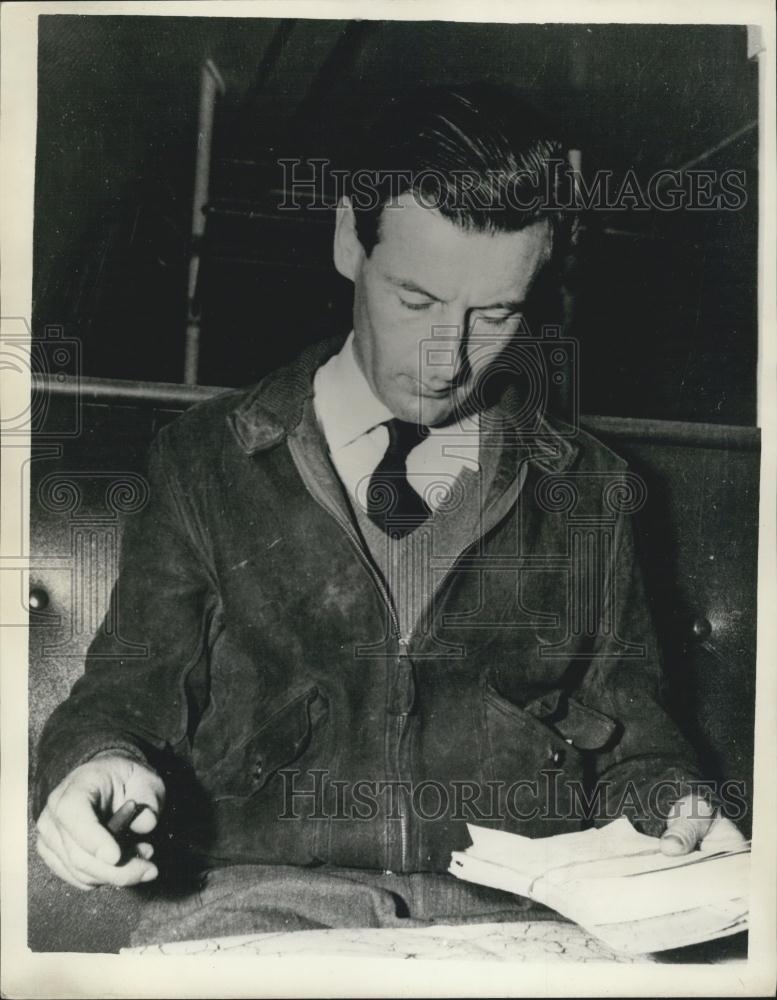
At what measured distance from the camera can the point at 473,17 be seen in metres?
1.13

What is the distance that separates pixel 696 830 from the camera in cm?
113

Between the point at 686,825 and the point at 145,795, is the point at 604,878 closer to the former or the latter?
the point at 686,825

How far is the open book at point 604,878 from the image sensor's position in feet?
3.61

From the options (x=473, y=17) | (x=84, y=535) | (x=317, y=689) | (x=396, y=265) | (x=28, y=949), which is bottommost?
(x=28, y=949)

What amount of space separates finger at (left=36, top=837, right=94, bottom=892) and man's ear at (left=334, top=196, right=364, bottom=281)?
69 centimetres

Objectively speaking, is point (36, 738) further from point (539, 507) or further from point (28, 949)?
point (539, 507)

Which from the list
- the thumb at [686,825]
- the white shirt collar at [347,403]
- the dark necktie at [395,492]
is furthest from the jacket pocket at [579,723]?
the white shirt collar at [347,403]

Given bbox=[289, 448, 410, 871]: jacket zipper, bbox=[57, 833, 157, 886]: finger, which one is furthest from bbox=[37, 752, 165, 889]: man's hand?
bbox=[289, 448, 410, 871]: jacket zipper

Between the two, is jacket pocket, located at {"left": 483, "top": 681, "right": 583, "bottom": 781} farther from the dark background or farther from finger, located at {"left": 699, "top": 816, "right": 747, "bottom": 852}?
the dark background

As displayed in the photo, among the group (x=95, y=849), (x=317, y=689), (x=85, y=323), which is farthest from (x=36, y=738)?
(x=85, y=323)

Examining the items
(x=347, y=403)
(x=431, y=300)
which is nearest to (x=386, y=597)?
(x=347, y=403)

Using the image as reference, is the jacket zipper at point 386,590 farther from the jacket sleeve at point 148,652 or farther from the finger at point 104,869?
the finger at point 104,869

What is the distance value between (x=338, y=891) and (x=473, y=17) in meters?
0.95

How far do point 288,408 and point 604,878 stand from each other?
61 centimetres
